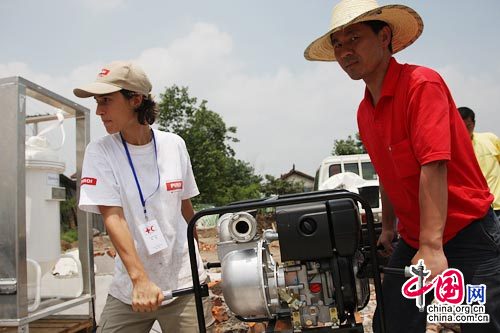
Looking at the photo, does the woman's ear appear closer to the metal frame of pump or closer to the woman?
the woman

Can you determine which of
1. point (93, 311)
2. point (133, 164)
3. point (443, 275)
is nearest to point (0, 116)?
point (133, 164)

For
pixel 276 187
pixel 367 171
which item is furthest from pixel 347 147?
pixel 367 171

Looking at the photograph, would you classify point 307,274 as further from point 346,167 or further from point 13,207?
point 346,167

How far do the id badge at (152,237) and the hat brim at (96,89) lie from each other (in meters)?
0.61

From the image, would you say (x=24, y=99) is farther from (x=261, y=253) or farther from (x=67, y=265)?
(x=261, y=253)

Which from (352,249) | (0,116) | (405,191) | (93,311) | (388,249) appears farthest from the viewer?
(93,311)

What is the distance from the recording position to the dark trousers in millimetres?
1753

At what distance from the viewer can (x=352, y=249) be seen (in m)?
1.62

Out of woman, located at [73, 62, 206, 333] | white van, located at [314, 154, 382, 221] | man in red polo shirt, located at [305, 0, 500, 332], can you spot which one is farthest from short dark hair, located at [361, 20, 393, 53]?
white van, located at [314, 154, 382, 221]

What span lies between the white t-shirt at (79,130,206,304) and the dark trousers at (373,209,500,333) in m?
0.90

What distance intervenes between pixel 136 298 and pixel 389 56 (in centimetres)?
146

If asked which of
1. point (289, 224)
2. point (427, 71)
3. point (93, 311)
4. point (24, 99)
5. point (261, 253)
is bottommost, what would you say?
point (93, 311)

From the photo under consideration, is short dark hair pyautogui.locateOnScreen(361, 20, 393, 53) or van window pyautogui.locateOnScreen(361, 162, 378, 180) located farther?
van window pyautogui.locateOnScreen(361, 162, 378, 180)

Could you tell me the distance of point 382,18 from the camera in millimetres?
1896
